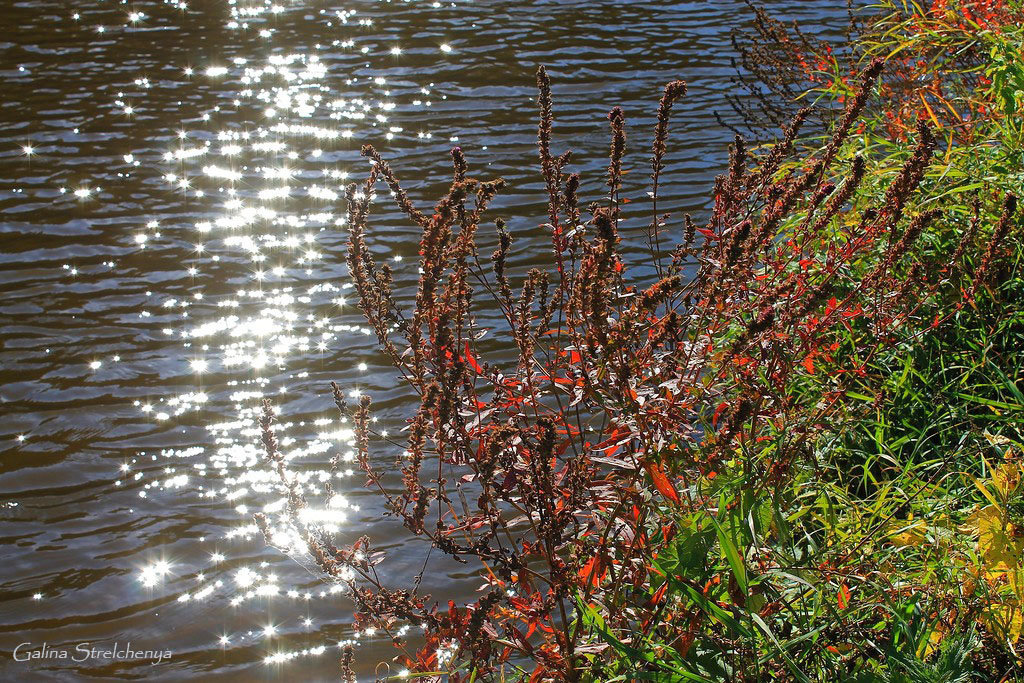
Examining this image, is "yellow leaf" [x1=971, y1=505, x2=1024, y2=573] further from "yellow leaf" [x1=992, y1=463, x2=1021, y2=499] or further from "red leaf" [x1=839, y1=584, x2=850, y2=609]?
"red leaf" [x1=839, y1=584, x2=850, y2=609]

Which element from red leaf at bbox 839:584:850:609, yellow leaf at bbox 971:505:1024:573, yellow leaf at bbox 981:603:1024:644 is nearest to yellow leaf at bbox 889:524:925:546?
yellow leaf at bbox 971:505:1024:573

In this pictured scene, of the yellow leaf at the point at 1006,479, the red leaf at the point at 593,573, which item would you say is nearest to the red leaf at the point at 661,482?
the red leaf at the point at 593,573

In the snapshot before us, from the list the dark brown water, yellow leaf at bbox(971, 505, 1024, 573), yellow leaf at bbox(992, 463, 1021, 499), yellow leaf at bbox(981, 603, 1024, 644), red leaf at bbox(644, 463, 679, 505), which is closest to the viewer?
red leaf at bbox(644, 463, 679, 505)

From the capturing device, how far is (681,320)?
130 inches

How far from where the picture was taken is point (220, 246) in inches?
315

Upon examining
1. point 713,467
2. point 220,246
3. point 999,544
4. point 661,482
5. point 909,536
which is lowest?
point 220,246

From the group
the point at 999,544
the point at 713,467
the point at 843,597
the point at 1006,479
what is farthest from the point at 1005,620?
the point at 713,467

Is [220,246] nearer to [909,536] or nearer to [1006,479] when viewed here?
[909,536]

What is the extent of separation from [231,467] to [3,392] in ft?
5.90

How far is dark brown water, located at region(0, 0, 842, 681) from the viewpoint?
4.57 m

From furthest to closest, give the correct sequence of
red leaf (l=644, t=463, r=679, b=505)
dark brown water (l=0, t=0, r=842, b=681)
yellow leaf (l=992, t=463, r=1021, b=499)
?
dark brown water (l=0, t=0, r=842, b=681) → yellow leaf (l=992, t=463, r=1021, b=499) → red leaf (l=644, t=463, r=679, b=505)

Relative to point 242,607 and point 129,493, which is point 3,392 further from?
point 242,607

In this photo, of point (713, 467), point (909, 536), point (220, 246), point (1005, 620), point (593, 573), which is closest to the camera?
point (1005, 620)

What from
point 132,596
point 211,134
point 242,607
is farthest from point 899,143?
point 211,134
